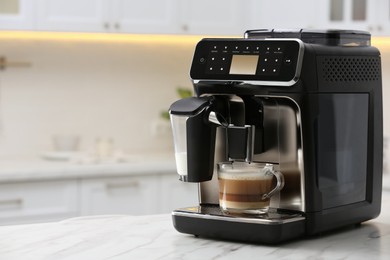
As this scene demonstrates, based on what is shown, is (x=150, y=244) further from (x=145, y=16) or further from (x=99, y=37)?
(x=99, y=37)

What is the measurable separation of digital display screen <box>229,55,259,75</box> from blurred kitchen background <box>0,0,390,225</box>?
2.01m

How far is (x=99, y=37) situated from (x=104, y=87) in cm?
27

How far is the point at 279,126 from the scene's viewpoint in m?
1.68

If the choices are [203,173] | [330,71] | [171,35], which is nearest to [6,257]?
[203,173]

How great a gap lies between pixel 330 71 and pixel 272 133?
0.18 meters

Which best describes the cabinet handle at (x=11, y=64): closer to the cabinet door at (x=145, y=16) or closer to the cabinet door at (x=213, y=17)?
the cabinet door at (x=145, y=16)

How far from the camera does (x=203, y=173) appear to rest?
163 cm

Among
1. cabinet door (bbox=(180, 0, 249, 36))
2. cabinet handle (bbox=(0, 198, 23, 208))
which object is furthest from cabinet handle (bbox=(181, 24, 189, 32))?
cabinet handle (bbox=(0, 198, 23, 208))

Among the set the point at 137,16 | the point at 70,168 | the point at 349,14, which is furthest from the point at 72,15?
the point at 349,14

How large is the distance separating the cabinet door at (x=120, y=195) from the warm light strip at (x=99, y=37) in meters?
0.81

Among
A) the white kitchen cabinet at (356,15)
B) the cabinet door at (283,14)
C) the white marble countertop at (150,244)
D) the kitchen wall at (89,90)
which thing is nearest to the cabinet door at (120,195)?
the kitchen wall at (89,90)

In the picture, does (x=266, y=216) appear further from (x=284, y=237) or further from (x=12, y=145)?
(x=12, y=145)

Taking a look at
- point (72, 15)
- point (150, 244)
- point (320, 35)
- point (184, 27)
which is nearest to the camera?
point (150, 244)

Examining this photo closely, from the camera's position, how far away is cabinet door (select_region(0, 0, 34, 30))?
146 inches
